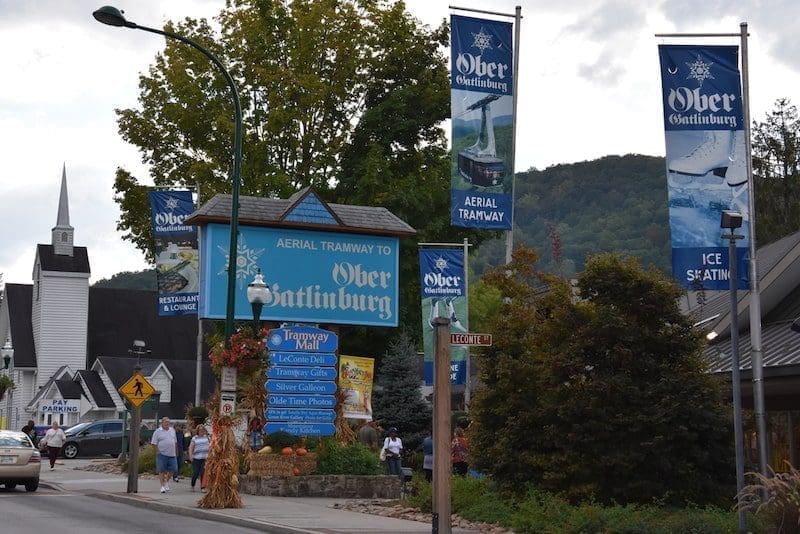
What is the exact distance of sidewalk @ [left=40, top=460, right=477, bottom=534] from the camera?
19.4 m

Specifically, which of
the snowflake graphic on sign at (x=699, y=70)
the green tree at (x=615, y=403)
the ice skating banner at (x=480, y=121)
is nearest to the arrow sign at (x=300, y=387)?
the ice skating banner at (x=480, y=121)

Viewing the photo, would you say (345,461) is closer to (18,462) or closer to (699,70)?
(18,462)

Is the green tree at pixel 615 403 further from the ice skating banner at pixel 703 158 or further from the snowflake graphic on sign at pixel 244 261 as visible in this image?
the snowflake graphic on sign at pixel 244 261

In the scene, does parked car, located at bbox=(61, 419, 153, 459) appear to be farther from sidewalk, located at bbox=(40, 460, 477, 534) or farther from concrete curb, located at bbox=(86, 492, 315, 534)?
concrete curb, located at bbox=(86, 492, 315, 534)

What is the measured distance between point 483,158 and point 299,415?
303 inches

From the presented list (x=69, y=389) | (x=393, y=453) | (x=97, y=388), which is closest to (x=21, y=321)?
(x=69, y=389)

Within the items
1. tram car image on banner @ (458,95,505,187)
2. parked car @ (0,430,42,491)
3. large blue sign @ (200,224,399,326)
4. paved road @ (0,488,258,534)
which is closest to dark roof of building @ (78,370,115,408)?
parked car @ (0,430,42,491)

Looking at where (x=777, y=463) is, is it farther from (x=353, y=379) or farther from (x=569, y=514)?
(x=353, y=379)

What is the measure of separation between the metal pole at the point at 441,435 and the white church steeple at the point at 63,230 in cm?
6543

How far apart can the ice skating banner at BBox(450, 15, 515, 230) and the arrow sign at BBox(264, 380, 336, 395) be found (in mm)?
6101

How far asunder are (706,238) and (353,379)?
12.9m

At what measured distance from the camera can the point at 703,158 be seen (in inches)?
794

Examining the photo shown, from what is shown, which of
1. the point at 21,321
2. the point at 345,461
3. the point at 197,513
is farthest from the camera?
the point at 21,321

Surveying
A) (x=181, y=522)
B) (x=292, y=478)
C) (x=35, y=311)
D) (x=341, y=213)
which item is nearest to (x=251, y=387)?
(x=292, y=478)
